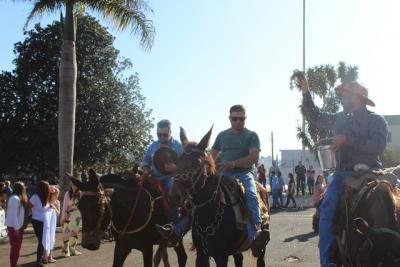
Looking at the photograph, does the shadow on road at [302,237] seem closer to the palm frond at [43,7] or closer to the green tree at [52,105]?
the palm frond at [43,7]


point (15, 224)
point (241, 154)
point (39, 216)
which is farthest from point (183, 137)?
point (39, 216)

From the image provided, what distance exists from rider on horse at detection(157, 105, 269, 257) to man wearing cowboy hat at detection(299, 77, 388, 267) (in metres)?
1.04

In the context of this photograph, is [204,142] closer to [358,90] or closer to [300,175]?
[358,90]

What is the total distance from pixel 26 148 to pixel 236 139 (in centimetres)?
2358

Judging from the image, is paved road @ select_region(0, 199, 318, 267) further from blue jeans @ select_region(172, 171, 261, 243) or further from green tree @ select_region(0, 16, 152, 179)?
green tree @ select_region(0, 16, 152, 179)

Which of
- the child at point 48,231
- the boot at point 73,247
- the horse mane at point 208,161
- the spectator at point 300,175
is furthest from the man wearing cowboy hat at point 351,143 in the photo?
the spectator at point 300,175

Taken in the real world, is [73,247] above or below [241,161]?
below

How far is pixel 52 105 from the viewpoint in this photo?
28.6 metres

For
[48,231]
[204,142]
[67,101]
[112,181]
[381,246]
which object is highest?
[67,101]

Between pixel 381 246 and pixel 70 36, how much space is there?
15.3 m

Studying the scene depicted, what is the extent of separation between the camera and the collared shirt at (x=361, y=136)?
5.63 m

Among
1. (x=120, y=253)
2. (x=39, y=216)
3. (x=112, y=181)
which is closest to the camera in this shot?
(x=120, y=253)

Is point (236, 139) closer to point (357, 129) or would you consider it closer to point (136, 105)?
point (357, 129)

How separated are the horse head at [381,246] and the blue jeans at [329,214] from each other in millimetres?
1223
